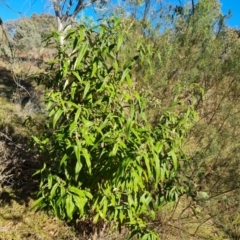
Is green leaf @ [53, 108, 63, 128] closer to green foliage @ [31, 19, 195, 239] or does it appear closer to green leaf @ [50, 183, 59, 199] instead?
green foliage @ [31, 19, 195, 239]

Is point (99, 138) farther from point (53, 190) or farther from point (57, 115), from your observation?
point (53, 190)

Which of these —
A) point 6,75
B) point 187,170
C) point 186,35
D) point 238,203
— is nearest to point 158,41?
point 186,35

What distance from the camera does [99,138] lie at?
2498 millimetres

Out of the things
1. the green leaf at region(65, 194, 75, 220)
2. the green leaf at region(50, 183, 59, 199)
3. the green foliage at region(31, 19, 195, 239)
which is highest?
the green foliage at region(31, 19, 195, 239)

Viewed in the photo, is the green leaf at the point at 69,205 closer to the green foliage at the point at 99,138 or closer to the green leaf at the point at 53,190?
the green foliage at the point at 99,138

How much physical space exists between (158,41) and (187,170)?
2132 mm

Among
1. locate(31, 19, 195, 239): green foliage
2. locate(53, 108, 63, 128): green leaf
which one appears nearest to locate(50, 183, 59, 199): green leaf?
locate(31, 19, 195, 239): green foliage

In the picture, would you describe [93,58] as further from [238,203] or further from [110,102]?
[238,203]

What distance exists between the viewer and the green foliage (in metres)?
2.35

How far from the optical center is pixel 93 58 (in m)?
2.54

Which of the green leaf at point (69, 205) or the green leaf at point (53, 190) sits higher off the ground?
the green leaf at point (53, 190)

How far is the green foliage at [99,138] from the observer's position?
2.35m

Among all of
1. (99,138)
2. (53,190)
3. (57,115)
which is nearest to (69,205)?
(53,190)

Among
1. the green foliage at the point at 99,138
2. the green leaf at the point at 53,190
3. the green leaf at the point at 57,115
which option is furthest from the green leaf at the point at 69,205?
the green leaf at the point at 57,115
